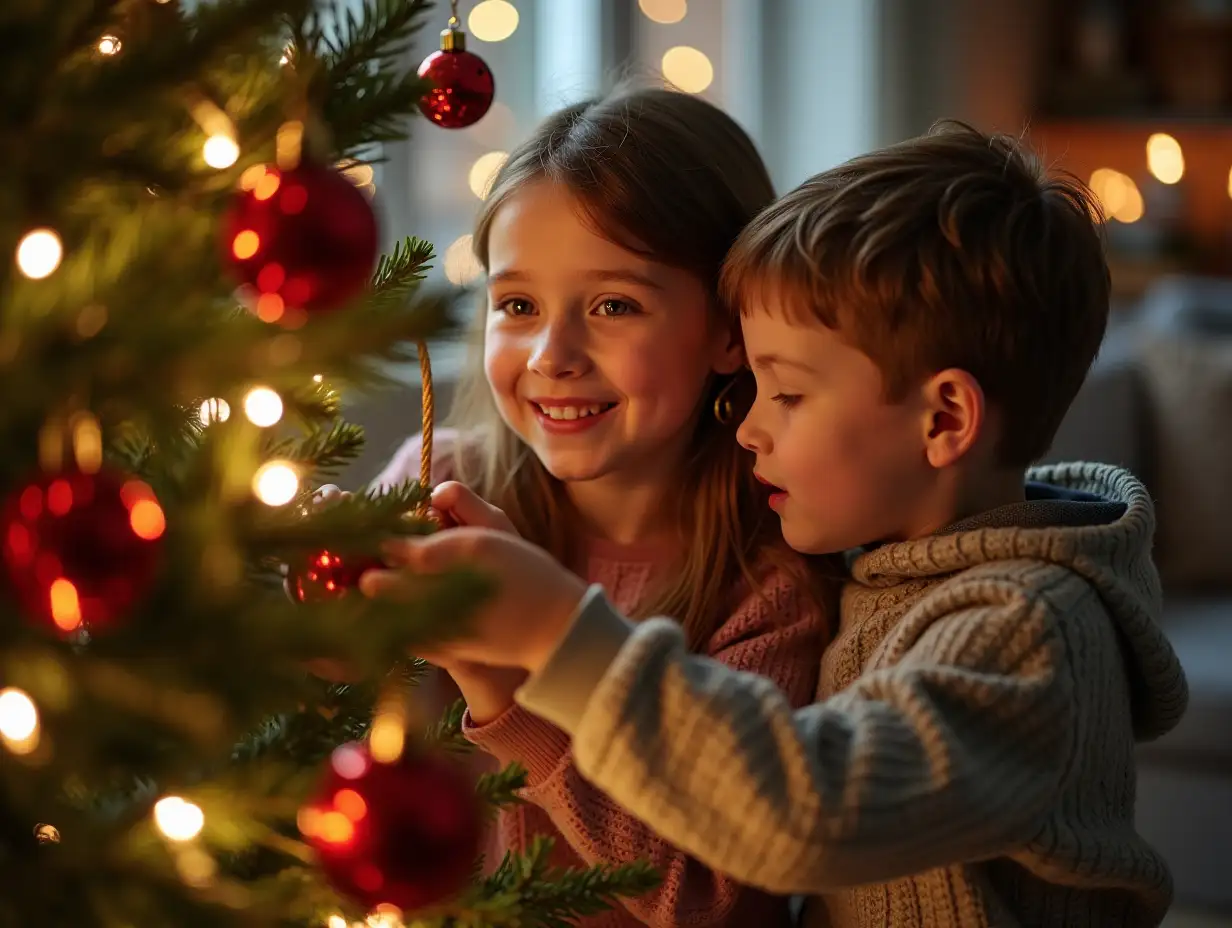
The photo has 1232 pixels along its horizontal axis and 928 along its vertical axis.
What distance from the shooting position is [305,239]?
0.52m

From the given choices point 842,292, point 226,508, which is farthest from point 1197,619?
point 226,508

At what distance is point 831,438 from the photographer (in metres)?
1.04

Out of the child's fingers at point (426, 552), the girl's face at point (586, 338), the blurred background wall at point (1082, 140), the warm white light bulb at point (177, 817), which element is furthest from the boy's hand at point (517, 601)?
the blurred background wall at point (1082, 140)

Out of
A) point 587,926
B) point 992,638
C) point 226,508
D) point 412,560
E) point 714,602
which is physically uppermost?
point 226,508

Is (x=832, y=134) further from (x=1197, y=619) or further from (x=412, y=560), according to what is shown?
(x=412, y=560)

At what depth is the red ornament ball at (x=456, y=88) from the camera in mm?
999

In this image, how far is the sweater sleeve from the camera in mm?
1038

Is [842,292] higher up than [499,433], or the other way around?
[842,292]

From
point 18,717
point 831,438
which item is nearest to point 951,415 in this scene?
point 831,438

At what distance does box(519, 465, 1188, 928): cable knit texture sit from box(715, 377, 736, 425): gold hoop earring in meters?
0.22

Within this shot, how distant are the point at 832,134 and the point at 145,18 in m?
3.55

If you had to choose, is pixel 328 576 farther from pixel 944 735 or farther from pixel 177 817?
pixel 944 735

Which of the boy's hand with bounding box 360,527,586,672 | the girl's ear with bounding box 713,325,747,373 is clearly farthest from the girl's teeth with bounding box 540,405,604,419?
the boy's hand with bounding box 360,527,586,672

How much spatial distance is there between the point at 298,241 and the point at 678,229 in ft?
2.32
